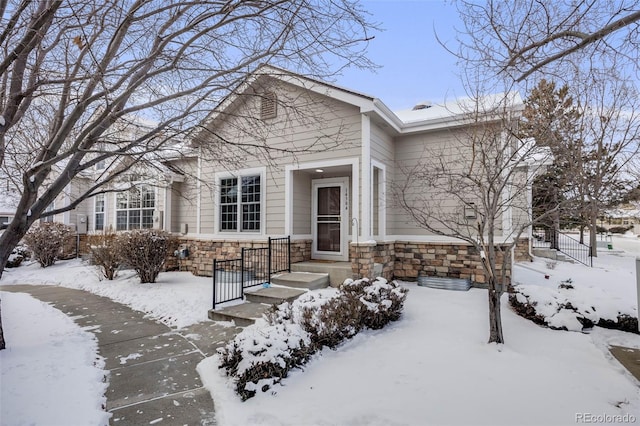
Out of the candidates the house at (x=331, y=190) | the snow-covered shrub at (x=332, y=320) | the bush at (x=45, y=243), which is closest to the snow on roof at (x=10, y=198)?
the bush at (x=45, y=243)

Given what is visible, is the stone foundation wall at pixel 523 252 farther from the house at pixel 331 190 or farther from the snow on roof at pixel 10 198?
the snow on roof at pixel 10 198

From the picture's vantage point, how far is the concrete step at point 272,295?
6.20 m

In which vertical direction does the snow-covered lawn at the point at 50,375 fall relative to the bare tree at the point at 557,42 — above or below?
below

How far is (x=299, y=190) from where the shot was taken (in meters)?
8.77

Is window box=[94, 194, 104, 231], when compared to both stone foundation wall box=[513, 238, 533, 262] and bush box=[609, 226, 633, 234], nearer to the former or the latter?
stone foundation wall box=[513, 238, 533, 262]

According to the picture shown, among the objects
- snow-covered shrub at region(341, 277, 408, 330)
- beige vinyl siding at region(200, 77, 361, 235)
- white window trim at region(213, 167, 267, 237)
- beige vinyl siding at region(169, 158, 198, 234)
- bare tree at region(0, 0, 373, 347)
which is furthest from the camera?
beige vinyl siding at region(169, 158, 198, 234)

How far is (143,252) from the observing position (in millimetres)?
8711

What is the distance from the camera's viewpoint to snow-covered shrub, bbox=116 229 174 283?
8.66 meters

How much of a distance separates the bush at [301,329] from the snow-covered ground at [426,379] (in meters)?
0.14

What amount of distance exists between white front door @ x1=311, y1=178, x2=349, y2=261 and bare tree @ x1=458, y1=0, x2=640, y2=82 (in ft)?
16.6

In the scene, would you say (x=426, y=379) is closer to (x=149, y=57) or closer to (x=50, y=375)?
(x=50, y=375)

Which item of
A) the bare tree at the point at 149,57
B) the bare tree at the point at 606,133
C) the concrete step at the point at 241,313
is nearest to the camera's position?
the bare tree at the point at 149,57

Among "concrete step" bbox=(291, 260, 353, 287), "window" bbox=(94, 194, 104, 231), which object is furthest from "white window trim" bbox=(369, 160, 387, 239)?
"window" bbox=(94, 194, 104, 231)

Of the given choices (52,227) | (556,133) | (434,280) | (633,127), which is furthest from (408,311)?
(52,227)
